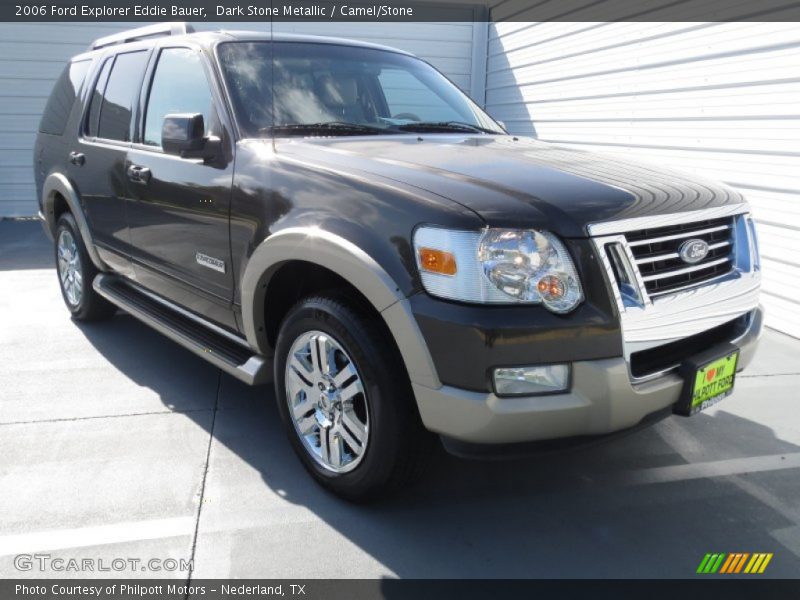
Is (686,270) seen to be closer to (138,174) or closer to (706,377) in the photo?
(706,377)

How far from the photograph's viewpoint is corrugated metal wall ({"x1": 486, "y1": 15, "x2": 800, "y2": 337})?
4.93m

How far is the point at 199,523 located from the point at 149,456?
0.64m

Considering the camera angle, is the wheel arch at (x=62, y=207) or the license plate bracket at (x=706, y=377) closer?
the license plate bracket at (x=706, y=377)

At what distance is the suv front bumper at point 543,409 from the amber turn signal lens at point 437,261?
1.23ft

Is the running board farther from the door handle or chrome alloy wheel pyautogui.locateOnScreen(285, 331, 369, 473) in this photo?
the door handle

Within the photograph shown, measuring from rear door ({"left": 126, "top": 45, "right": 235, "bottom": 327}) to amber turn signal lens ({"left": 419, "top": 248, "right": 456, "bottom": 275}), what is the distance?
1167 mm

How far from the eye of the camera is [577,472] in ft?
9.72

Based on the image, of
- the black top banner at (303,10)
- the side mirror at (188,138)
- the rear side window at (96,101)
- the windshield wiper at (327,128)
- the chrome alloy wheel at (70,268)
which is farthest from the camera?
the black top banner at (303,10)

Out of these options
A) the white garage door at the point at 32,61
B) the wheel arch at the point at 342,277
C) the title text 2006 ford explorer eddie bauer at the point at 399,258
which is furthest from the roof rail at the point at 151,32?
the white garage door at the point at 32,61

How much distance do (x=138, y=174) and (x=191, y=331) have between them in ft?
2.96

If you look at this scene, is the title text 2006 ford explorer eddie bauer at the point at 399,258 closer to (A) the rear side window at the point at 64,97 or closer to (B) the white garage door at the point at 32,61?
(A) the rear side window at the point at 64,97

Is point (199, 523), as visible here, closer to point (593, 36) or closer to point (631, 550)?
point (631, 550)

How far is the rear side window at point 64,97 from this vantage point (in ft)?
15.3

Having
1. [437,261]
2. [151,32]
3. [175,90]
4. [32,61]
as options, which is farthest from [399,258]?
[32,61]
